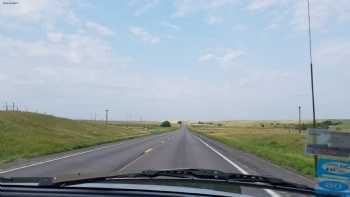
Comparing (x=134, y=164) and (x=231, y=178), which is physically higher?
(x=231, y=178)

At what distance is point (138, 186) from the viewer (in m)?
3.00

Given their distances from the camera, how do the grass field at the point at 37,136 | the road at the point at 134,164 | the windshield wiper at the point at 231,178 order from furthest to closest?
the grass field at the point at 37,136
the road at the point at 134,164
the windshield wiper at the point at 231,178

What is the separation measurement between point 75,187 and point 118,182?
0.38 meters

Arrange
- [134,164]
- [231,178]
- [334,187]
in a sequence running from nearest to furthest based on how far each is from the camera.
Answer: [334,187]
[231,178]
[134,164]

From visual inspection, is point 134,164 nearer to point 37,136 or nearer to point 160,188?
point 160,188

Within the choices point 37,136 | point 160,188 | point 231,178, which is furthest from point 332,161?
point 37,136

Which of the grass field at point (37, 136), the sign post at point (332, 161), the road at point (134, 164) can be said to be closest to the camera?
the sign post at point (332, 161)

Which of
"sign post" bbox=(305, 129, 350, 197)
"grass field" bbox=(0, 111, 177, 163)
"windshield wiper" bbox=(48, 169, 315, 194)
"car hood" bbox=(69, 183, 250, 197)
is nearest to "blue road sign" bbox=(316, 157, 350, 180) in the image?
"sign post" bbox=(305, 129, 350, 197)

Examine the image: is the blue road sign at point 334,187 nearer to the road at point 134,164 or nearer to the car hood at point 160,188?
the car hood at point 160,188

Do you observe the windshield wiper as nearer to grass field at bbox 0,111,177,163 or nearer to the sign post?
the sign post

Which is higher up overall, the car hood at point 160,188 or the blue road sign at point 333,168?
the blue road sign at point 333,168

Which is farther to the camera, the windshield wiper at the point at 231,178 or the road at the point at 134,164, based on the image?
the road at the point at 134,164

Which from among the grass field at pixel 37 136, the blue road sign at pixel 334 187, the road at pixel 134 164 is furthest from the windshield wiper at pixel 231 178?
the grass field at pixel 37 136

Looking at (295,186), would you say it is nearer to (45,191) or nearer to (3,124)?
(45,191)
